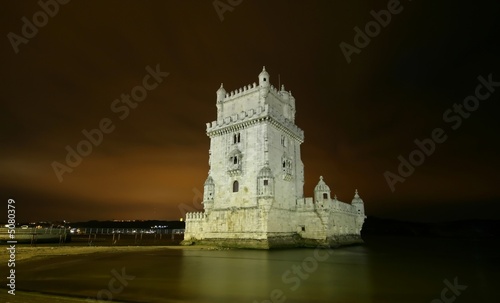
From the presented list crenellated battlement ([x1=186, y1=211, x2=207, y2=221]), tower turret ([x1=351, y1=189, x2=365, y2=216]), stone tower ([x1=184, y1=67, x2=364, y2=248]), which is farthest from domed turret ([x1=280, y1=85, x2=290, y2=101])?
tower turret ([x1=351, y1=189, x2=365, y2=216])

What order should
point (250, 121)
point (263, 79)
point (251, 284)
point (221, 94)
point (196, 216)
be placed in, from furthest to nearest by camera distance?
point (221, 94)
point (196, 216)
point (263, 79)
point (250, 121)
point (251, 284)

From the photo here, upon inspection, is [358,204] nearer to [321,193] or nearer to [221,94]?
[321,193]

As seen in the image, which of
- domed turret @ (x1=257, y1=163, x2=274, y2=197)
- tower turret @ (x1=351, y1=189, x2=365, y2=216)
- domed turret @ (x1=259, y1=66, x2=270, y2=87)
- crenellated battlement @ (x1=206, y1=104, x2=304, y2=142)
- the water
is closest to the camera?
the water

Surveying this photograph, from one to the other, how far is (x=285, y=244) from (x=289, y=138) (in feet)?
46.9

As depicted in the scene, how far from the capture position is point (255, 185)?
3453 centimetres

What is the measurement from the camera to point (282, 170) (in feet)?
124

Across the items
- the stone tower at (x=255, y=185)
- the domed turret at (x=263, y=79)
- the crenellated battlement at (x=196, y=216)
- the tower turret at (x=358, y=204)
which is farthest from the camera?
the tower turret at (x=358, y=204)

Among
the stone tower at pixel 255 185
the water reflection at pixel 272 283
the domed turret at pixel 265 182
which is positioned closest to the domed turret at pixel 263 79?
the stone tower at pixel 255 185

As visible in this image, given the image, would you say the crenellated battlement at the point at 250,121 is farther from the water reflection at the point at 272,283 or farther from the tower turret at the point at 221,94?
the water reflection at the point at 272,283

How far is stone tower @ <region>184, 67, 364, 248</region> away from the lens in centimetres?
3375

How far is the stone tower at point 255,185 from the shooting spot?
3375 centimetres

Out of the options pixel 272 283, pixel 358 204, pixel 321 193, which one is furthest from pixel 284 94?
pixel 272 283

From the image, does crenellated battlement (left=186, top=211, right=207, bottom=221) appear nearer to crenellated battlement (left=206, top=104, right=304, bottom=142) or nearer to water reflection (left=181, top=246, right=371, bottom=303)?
crenellated battlement (left=206, top=104, right=304, bottom=142)

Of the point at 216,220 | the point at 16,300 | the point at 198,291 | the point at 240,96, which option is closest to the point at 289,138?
the point at 240,96
